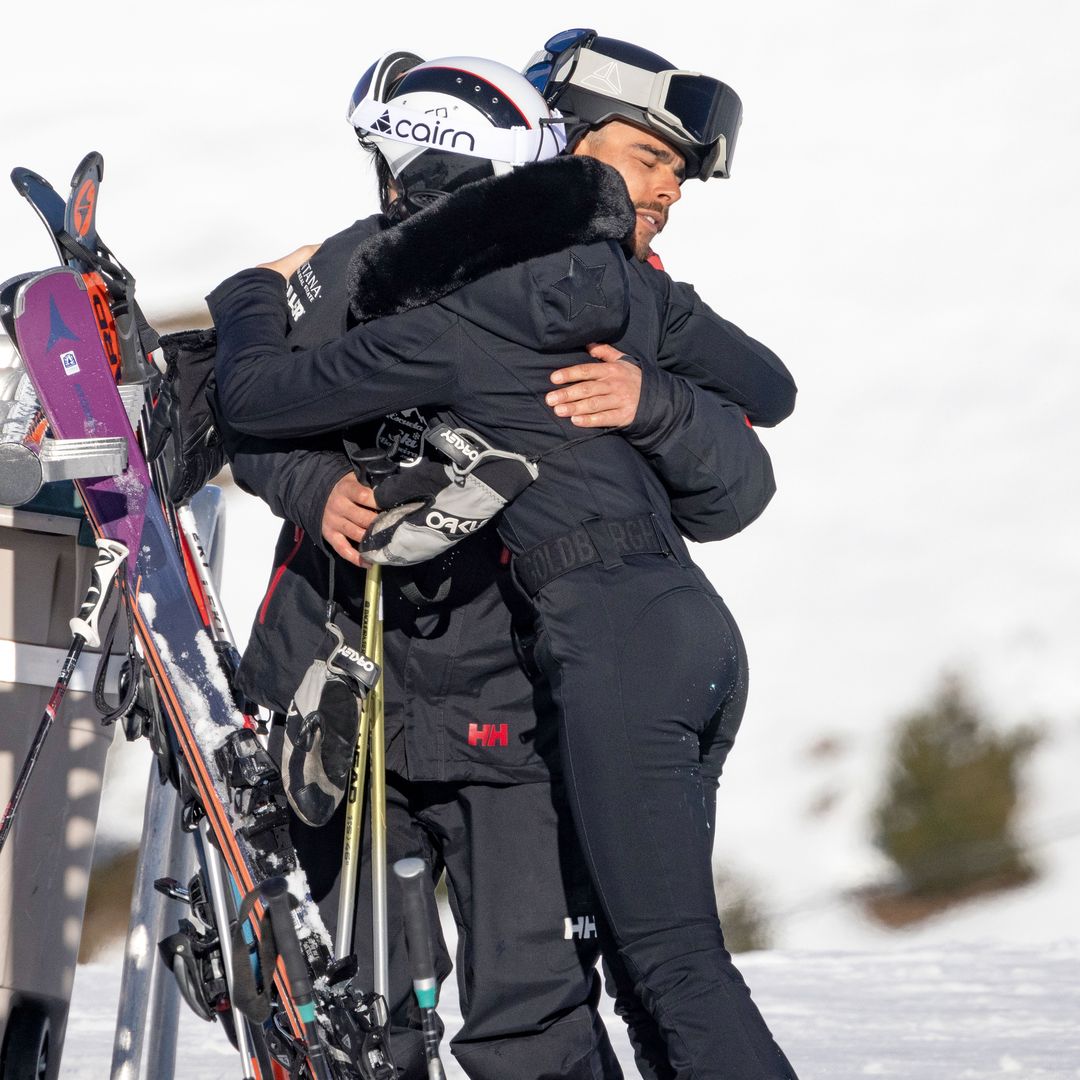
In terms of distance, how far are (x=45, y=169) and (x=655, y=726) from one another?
7470 millimetres

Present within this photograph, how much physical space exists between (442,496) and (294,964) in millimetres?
695

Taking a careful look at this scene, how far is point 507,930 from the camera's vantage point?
258 cm

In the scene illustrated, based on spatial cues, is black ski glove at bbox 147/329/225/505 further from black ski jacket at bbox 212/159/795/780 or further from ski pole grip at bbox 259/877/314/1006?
ski pole grip at bbox 259/877/314/1006

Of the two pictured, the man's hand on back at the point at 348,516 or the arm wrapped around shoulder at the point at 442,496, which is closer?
the arm wrapped around shoulder at the point at 442,496

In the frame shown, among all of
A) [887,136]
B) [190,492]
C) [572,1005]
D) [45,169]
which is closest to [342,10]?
[45,169]

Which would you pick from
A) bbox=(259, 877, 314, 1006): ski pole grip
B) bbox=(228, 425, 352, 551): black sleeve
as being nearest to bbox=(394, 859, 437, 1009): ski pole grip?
bbox=(259, 877, 314, 1006): ski pole grip

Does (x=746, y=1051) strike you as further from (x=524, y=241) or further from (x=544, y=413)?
(x=524, y=241)

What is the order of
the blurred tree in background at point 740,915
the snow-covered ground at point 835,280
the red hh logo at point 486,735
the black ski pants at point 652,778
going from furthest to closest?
the snow-covered ground at point 835,280 < the blurred tree in background at point 740,915 < the red hh logo at point 486,735 < the black ski pants at point 652,778

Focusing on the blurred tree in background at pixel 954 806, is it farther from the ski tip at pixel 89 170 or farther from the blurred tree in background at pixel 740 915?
the ski tip at pixel 89 170

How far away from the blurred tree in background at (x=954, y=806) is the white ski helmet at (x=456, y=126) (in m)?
4.42

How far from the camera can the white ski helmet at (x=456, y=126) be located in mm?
2328

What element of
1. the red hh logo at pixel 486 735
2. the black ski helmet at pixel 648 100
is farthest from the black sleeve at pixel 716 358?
the red hh logo at pixel 486 735

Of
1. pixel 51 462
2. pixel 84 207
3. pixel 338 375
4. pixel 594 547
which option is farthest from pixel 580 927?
pixel 84 207

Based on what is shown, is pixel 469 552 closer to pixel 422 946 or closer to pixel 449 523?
pixel 449 523
